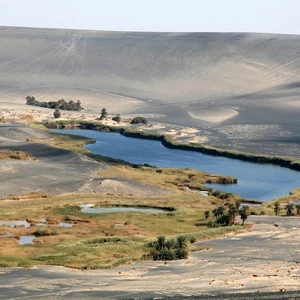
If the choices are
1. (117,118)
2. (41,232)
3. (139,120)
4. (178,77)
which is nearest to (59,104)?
(117,118)

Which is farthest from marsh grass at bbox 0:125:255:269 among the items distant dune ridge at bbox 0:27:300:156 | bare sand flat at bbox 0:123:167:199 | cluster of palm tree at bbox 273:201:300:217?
distant dune ridge at bbox 0:27:300:156

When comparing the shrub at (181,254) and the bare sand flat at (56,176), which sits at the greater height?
the bare sand flat at (56,176)

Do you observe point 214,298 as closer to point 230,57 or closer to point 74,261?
point 74,261

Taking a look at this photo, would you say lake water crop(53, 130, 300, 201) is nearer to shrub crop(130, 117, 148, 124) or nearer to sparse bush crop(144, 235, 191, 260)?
shrub crop(130, 117, 148, 124)

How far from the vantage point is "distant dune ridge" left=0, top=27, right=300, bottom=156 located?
136750 mm

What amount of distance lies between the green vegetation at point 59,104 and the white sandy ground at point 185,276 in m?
98.7

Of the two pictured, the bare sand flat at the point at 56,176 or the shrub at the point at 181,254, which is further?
the bare sand flat at the point at 56,176

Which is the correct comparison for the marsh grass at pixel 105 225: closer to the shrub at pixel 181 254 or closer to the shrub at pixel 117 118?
the shrub at pixel 181 254

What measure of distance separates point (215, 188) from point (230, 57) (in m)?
111

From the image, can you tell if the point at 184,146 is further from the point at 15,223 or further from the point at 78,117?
the point at 15,223

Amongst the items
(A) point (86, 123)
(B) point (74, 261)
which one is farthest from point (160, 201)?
(A) point (86, 123)

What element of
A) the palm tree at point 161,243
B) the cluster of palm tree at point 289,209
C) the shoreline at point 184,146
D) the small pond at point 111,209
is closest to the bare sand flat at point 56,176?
the small pond at point 111,209

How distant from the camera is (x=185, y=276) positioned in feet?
114

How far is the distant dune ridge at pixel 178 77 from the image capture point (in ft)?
449
